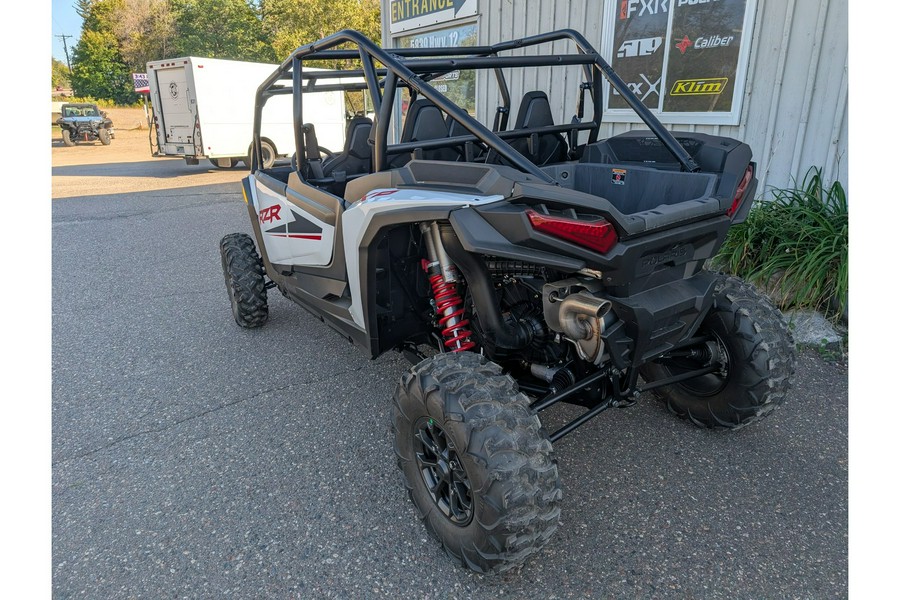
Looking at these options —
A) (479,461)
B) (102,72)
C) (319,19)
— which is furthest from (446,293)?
(102,72)

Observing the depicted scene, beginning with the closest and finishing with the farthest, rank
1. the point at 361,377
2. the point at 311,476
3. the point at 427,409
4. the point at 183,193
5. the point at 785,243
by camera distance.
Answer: the point at 427,409 → the point at 311,476 → the point at 361,377 → the point at 785,243 → the point at 183,193

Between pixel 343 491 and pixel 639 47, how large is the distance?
520 centimetres

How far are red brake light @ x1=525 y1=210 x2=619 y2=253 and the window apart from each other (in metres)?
3.94

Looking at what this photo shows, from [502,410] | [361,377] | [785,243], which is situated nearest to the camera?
[502,410]

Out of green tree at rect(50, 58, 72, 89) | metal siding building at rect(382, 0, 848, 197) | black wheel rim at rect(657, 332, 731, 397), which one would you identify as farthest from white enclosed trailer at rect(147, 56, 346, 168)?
green tree at rect(50, 58, 72, 89)

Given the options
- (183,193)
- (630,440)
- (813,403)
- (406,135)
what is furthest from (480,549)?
(183,193)

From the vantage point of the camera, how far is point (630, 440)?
297 cm

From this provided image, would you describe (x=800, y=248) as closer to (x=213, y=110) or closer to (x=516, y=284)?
(x=516, y=284)

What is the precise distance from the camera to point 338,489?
264 centimetres

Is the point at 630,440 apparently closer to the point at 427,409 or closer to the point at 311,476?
the point at 427,409

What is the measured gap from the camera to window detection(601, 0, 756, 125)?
16.2ft

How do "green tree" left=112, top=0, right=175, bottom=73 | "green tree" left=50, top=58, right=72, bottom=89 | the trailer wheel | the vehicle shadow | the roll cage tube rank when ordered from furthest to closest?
"green tree" left=50, top=58, right=72, bottom=89 → "green tree" left=112, top=0, right=175, bottom=73 → the trailer wheel → the vehicle shadow → the roll cage tube

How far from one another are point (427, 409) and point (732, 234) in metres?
3.59

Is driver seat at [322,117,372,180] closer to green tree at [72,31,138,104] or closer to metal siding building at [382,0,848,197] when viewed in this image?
metal siding building at [382,0,848,197]
